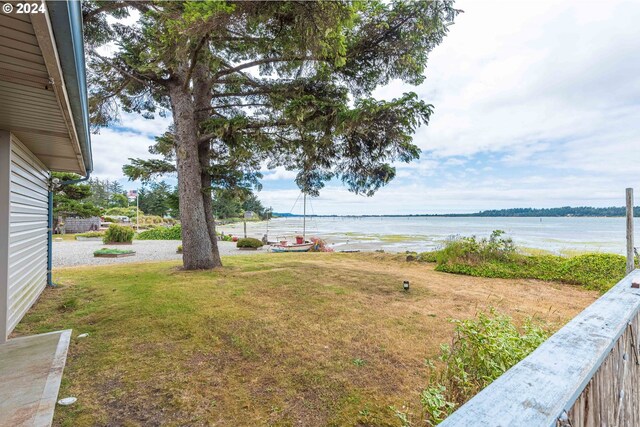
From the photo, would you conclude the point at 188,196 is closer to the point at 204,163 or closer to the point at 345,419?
the point at 204,163

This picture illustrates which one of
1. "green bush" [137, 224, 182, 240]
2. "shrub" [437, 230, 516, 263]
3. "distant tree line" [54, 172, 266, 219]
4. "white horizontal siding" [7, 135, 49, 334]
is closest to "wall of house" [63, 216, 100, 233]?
"distant tree line" [54, 172, 266, 219]

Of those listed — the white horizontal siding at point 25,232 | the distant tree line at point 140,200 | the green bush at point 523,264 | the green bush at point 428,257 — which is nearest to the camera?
the white horizontal siding at point 25,232

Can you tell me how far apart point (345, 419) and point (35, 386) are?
2746 millimetres

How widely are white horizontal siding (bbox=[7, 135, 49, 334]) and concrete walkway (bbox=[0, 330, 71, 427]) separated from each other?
67 cm

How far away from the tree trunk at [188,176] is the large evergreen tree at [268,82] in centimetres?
3

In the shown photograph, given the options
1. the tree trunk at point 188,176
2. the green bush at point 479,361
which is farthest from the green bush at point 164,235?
the green bush at point 479,361

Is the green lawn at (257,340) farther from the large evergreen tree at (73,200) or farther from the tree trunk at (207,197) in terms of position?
the large evergreen tree at (73,200)

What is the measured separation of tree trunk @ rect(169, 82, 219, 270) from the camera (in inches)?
297

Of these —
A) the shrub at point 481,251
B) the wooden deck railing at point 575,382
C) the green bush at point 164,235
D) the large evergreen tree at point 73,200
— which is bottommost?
the green bush at point 164,235

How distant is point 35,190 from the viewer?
17.7ft

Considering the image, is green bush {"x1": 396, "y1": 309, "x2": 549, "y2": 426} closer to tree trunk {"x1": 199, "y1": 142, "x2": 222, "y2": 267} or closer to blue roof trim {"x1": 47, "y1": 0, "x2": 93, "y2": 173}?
blue roof trim {"x1": 47, "y1": 0, "x2": 93, "y2": 173}

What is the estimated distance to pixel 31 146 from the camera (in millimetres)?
4566

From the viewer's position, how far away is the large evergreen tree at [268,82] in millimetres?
4543

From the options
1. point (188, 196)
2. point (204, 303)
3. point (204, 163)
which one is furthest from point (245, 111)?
point (204, 303)
